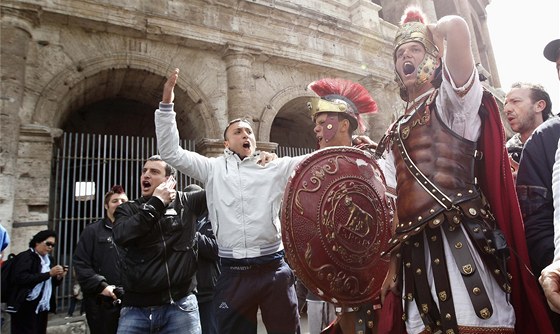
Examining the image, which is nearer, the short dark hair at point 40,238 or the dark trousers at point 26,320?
the dark trousers at point 26,320

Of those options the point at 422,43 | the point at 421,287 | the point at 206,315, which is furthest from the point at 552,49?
the point at 206,315

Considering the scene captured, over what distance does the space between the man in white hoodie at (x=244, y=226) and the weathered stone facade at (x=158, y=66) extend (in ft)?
15.1

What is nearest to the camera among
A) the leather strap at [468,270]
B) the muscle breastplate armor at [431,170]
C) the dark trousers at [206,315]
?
the leather strap at [468,270]

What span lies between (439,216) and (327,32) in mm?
8883

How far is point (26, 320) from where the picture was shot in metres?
4.07

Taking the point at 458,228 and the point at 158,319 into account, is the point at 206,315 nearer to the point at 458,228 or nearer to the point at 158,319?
the point at 158,319

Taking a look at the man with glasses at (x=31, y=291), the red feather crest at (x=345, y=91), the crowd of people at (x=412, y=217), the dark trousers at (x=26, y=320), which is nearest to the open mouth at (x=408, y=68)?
the crowd of people at (x=412, y=217)

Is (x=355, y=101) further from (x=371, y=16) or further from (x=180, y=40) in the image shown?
(x=371, y=16)

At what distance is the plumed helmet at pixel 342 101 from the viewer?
8.41 ft

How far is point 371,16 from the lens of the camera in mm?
10477

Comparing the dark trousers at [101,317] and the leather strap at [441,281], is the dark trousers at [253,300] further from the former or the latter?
the dark trousers at [101,317]

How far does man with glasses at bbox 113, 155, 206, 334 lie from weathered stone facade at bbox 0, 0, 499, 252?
4.30 metres

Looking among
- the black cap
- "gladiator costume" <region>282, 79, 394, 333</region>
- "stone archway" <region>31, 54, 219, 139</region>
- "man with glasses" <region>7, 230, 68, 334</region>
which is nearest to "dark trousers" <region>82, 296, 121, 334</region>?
"man with glasses" <region>7, 230, 68, 334</region>

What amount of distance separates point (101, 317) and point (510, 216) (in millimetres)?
3559
